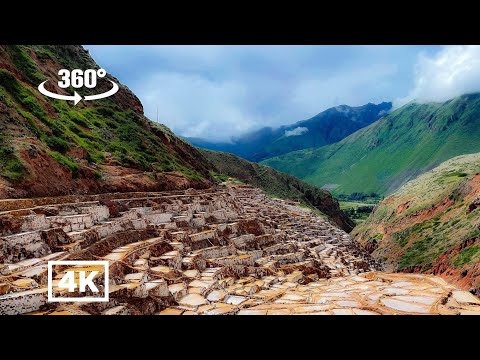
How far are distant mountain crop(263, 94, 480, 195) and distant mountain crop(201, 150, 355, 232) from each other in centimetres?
3010

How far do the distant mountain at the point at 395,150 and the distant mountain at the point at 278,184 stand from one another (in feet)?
98.7

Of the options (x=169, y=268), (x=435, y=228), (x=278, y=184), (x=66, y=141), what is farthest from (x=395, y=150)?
(x=169, y=268)

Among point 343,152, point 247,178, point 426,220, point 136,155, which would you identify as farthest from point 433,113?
point 136,155

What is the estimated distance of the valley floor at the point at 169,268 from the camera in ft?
25.0

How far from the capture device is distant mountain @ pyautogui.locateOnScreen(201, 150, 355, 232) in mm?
63375

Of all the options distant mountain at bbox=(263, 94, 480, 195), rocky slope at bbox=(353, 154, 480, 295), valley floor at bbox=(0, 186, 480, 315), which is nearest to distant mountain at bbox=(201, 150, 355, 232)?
rocky slope at bbox=(353, 154, 480, 295)

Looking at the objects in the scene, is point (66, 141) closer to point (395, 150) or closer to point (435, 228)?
point (435, 228)

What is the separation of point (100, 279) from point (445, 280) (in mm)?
15724

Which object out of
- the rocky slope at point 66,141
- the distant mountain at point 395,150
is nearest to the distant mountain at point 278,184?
the rocky slope at point 66,141

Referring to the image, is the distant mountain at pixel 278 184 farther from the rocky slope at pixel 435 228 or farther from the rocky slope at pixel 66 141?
the rocky slope at pixel 66 141

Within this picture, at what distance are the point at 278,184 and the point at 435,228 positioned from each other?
44156 mm

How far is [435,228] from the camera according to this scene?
82.1 feet

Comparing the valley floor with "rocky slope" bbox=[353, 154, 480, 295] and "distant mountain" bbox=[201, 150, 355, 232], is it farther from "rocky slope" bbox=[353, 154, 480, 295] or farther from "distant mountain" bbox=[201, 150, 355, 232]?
"distant mountain" bbox=[201, 150, 355, 232]
